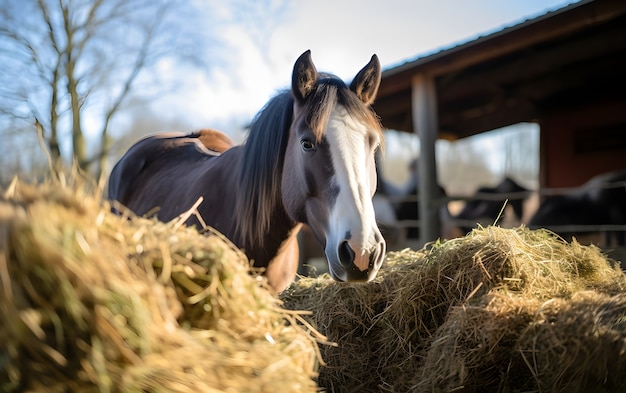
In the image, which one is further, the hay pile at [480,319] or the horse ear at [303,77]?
the horse ear at [303,77]

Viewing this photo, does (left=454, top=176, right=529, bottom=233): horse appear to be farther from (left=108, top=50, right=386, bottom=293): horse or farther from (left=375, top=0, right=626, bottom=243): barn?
(left=108, top=50, right=386, bottom=293): horse

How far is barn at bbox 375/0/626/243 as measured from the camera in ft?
17.7

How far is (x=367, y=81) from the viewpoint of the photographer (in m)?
2.73

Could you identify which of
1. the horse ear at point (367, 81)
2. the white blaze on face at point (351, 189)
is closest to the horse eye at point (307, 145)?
the white blaze on face at point (351, 189)

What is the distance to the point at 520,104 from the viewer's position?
9.38 metres

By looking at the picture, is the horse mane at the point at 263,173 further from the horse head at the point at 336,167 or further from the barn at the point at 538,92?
the barn at the point at 538,92

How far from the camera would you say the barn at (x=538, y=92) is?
539 centimetres

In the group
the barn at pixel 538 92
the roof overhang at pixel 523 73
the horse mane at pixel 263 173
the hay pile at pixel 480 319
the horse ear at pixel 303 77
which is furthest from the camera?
the barn at pixel 538 92

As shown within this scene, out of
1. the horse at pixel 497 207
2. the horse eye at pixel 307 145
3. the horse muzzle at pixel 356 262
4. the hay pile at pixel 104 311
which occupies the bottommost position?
the horse at pixel 497 207

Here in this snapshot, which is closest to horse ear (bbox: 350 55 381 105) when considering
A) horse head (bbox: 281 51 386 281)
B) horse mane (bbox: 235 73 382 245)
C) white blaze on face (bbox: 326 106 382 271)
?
horse head (bbox: 281 51 386 281)

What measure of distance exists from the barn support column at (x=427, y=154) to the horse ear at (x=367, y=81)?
3.57m

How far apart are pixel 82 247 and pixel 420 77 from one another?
573 cm

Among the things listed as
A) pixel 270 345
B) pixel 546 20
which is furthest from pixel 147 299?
pixel 546 20

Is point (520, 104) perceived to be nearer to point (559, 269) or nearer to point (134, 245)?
point (559, 269)
